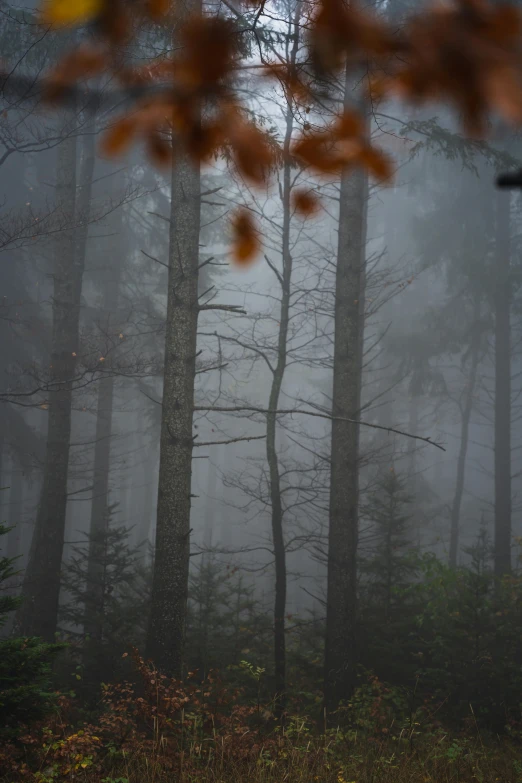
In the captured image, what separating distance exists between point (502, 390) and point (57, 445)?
1258 centimetres

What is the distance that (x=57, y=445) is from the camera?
33.2 feet

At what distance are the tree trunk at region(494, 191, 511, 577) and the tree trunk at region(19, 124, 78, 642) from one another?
1035cm

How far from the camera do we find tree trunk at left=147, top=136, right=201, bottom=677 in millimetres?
6258

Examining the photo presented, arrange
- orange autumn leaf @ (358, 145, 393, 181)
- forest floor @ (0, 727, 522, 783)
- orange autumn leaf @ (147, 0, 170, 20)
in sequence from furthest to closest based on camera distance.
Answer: forest floor @ (0, 727, 522, 783) → orange autumn leaf @ (147, 0, 170, 20) → orange autumn leaf @ (358, 145, 393, 181)

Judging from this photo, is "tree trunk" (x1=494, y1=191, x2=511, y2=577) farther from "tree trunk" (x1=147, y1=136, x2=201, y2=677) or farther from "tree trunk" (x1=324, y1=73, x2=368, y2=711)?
"tree trunk" (x1=147, y1=136, x2=201, y2=677)

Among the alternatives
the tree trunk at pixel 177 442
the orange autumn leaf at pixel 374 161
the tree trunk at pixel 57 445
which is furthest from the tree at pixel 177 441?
the orange autumn leaf at pixel 374 161

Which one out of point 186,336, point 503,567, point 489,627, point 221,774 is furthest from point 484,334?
point 221,774

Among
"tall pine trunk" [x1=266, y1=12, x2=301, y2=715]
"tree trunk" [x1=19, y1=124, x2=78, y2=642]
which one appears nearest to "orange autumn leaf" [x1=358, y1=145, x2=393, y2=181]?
"tall pine trunk" [x1=266, y1=12, x2=301, y2=715]

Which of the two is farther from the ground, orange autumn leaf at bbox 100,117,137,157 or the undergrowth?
orange autumn leaf at bbox 100,117,137,157

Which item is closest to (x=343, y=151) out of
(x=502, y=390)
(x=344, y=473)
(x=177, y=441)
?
(x=177, y=441)

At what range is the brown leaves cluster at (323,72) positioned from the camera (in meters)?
1.42

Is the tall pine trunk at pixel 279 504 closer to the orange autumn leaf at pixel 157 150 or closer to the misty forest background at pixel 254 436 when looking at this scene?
the misty forest background at pixel 254 436

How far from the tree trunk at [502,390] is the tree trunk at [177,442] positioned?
9927 mm

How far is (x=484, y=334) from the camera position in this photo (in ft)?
68.3
